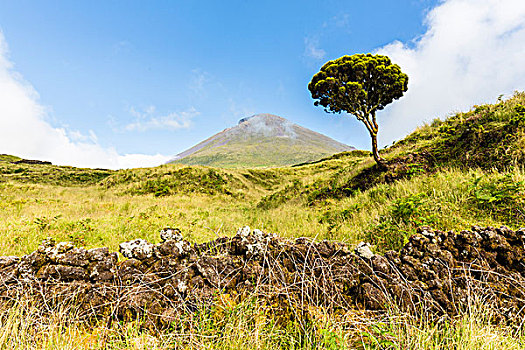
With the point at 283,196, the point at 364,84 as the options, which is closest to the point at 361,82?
the point at 364,84

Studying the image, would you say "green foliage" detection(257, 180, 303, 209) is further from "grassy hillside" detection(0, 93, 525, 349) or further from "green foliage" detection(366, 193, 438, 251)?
"green foliage" detection(366, 193, 438, 251)

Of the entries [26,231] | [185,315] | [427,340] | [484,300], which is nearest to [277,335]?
[185,315]

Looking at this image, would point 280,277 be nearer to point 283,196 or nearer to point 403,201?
point 403,201

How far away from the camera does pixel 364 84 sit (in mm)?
9719

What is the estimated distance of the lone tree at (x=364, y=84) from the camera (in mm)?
9281

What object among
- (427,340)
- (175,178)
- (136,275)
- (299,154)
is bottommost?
(427,340)

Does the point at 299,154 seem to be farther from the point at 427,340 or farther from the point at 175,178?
the point at 427,340

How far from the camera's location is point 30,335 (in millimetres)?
2102

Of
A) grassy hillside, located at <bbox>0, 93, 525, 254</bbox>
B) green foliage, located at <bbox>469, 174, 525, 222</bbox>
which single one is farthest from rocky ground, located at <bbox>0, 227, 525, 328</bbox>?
green foliage, located at <bbox>469, 174, 525, 222</bbox>

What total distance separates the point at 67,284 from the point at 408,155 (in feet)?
38.5

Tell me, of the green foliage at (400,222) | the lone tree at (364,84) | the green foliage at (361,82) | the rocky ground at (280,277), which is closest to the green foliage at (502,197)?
the green foliage at (400,222)

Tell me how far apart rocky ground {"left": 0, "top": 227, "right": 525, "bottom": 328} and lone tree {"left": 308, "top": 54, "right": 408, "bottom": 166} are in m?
7.71

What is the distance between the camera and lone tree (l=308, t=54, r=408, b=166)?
30.5 feet

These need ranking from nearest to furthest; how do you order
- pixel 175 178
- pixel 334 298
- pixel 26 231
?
pixel 334 298 < pixel 26 231 < pixel 175 178
